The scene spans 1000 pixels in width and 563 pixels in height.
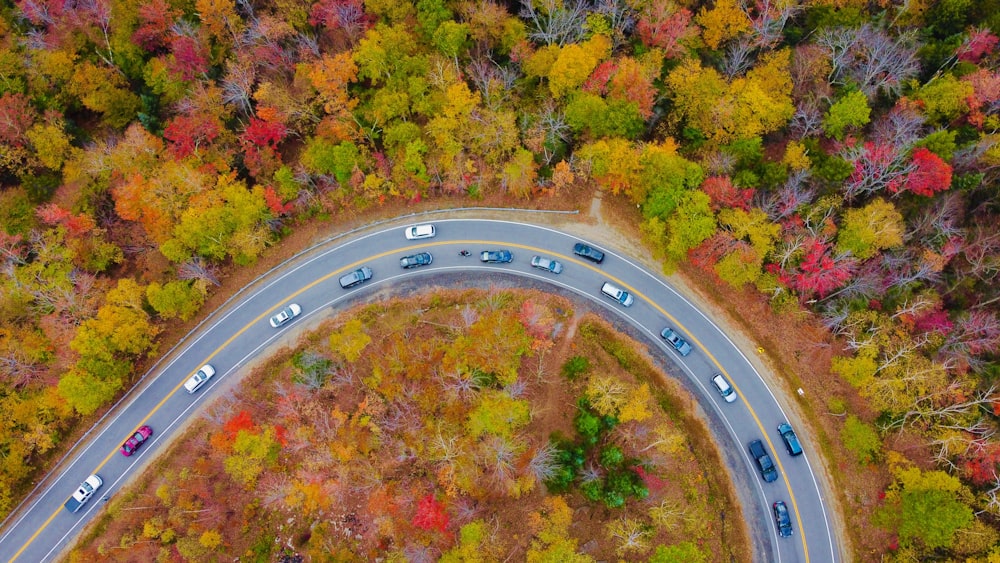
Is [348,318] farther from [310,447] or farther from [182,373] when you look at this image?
[182,373]

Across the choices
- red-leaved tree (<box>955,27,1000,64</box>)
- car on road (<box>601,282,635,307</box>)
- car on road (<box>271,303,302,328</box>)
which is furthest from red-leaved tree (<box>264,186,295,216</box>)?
red-leaved tree (<box>955,27,1000,64</box>)

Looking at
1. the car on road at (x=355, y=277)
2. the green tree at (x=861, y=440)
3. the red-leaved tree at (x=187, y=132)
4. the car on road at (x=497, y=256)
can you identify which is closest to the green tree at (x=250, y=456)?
the car on road at (x=355, y=277)

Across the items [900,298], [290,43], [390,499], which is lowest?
[390,499]

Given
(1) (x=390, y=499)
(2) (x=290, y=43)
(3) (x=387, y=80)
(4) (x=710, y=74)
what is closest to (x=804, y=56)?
(4) (x=710, y=74)

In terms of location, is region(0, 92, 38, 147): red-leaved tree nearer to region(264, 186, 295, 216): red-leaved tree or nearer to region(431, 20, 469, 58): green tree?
region(264, 186, 295, 216): red-leaved tree

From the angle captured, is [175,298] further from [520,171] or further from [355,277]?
[520,171]

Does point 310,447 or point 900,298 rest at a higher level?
point 900,298

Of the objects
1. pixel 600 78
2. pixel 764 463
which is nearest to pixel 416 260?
pixel 600 78
